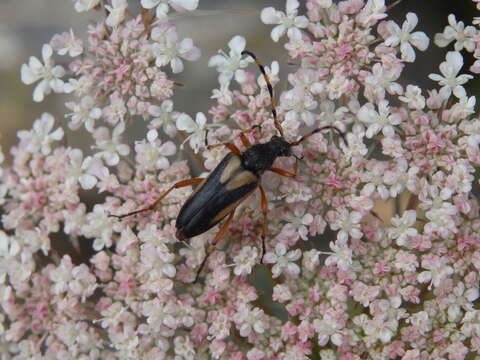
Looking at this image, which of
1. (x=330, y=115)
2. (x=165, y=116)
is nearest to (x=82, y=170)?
(x=165, y=116)

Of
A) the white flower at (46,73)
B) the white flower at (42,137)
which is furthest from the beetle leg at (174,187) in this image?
the white flower at (46,73)

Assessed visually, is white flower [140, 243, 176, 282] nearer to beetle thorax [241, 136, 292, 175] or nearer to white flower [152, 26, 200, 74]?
beetle thorax [241, 136, 292, 175]

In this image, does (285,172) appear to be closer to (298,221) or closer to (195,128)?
(298,221)

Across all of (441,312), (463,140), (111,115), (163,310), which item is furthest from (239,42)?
(441,312)

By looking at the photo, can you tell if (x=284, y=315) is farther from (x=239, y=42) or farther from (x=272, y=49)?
(x=272, y=49)

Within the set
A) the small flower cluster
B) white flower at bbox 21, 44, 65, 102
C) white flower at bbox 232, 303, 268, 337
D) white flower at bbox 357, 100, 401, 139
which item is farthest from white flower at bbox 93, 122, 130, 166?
white flower at bbox 357, 100, 401, 139
